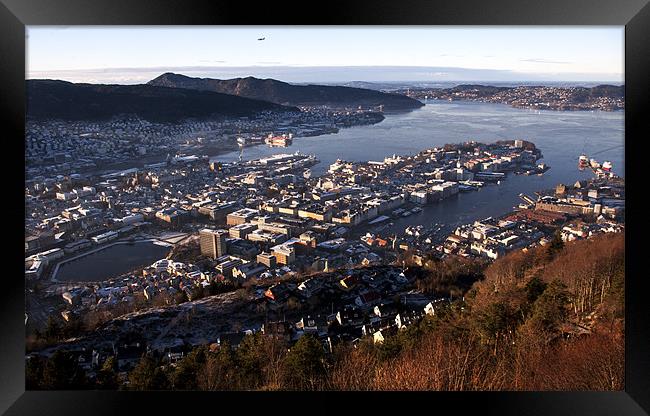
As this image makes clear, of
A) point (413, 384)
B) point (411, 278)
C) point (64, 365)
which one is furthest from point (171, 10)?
point (411, 278)

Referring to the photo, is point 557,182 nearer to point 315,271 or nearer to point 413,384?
point 315,271

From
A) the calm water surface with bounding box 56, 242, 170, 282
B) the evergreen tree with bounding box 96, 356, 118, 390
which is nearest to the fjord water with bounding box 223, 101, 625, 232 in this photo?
the calm water surface with bounding box 56, 242, 170, 282

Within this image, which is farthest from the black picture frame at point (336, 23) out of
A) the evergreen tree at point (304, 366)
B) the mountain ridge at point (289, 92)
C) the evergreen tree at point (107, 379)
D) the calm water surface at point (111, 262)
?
the mountain ridge at point (289, 92)

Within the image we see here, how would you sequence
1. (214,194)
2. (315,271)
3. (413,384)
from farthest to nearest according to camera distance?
(214,194)
(315,271)
(413,384)

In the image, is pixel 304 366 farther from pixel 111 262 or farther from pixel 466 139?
pixel 466 139

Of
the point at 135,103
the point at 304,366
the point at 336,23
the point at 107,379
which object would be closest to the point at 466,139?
the point at 135,103

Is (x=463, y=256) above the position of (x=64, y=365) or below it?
above

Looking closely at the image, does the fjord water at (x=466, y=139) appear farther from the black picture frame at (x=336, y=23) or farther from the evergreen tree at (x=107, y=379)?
the black picture frame at (x=336, y=23)

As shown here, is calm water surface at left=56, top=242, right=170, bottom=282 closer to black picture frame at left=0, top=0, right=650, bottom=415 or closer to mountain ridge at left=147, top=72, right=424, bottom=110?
mountain ridge at left=147, top=72, right=424, bottom=110
